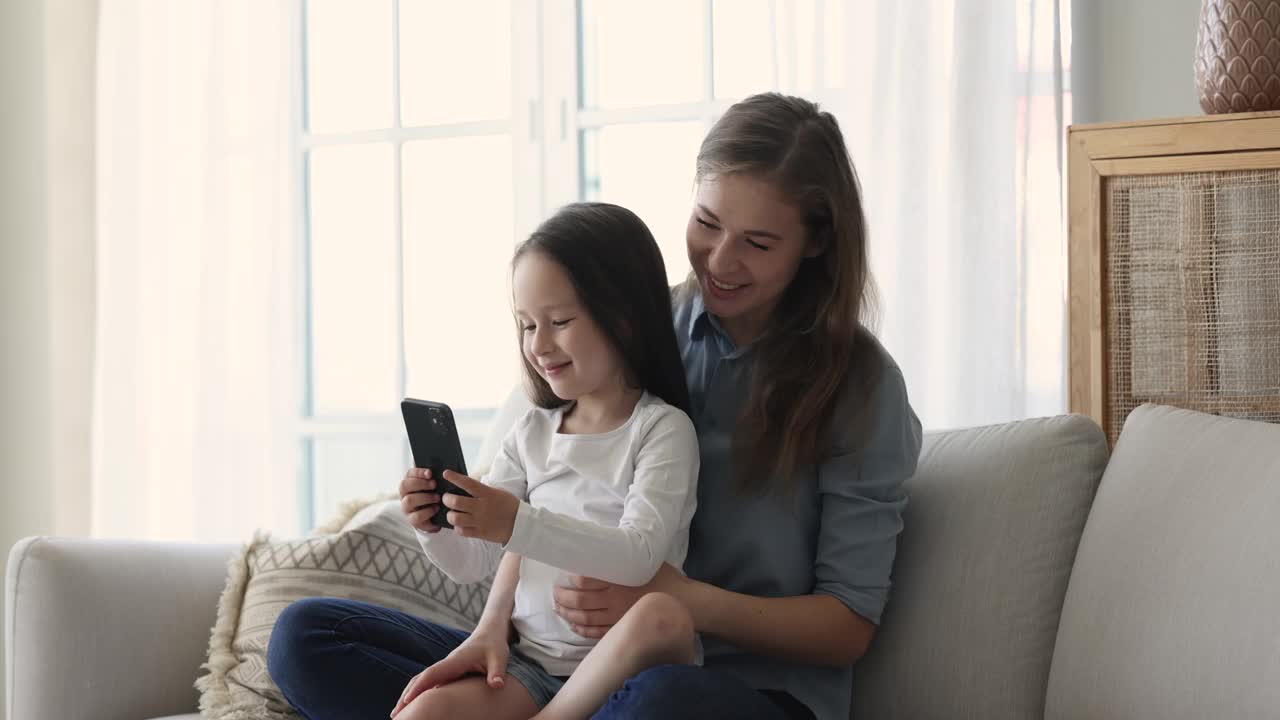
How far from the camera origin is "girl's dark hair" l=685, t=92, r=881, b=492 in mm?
1413

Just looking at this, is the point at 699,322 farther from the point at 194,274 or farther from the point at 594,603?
the point at 194,274

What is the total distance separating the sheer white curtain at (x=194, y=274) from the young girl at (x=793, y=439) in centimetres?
184

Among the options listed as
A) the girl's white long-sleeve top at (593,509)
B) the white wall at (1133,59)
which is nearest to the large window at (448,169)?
the white wall at (1133,59)

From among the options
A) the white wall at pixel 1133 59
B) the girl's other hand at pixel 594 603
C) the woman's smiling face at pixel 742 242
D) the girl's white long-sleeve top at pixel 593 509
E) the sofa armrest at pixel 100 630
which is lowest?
the sofa armrest at pixel 100 630

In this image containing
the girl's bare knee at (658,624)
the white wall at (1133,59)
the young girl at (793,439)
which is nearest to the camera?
the girl's bare knee at (658,624)

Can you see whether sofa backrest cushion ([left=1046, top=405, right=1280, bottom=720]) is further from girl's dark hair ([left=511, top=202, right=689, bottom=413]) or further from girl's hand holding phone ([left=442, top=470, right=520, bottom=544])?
→ girl's hand holding phone ([left=442, top=470, right=520, bottom=544])

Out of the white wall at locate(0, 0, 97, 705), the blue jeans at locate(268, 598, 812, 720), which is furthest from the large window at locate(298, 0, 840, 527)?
the blue jeans at locate(268, 598, 812, 720)

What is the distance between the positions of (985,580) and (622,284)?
1.78 ft

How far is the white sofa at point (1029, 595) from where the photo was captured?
1267 mm

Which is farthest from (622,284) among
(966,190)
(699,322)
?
(966,190)

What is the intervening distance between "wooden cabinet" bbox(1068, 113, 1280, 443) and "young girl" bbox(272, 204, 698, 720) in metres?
0.77

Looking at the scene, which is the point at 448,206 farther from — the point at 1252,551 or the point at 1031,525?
the point at 1252,551

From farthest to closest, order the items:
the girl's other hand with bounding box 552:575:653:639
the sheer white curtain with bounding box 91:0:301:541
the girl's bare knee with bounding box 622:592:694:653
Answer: the sheer white curtain with bounding box 91:0:301:541 < the girl's other hand with bounding box 552:575:653:639 < the girl's bare knee with bounding box 622:592:694:653

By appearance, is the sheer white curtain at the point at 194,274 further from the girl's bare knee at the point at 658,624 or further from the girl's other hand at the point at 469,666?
the girl's bare knee at the point at 658,624
